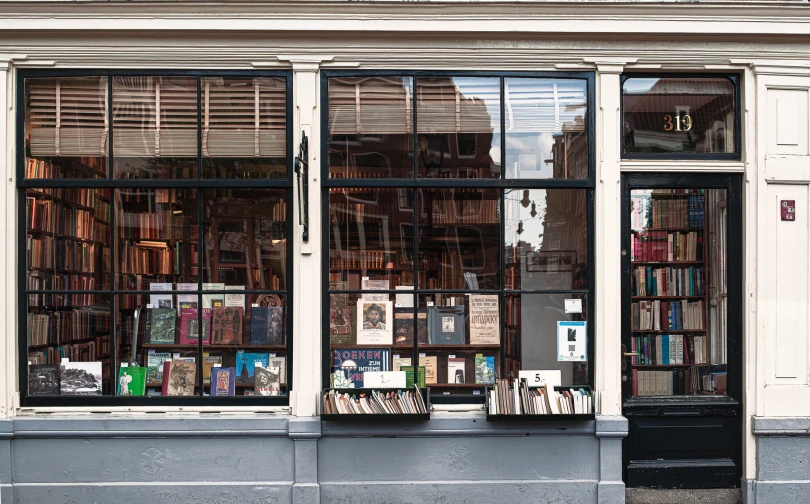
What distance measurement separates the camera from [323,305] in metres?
6.77

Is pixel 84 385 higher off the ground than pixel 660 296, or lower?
lower

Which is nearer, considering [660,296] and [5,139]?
[5,139]

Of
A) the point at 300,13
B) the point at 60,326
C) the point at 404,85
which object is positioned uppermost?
the point at 300,13

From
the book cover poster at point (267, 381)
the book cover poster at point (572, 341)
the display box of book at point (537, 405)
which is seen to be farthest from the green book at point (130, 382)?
the book cover poster at point (572, 341)

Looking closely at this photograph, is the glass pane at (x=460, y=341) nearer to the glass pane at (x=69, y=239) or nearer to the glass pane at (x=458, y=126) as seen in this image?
the glass pane at (x=458, y=126)

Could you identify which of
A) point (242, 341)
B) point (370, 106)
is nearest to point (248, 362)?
point (242, 341)

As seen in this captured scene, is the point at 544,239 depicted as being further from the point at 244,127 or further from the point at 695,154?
the point at 244,127

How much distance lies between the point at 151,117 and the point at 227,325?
2.15m

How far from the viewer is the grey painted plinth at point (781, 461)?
666 centimetres

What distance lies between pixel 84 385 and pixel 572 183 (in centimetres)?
512

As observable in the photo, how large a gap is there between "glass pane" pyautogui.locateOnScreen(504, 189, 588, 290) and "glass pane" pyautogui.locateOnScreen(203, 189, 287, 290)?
2.24 metres

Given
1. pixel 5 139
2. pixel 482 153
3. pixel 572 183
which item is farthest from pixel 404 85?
pixel 5 139

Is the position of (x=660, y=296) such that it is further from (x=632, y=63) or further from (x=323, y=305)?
(x=323, y=305)

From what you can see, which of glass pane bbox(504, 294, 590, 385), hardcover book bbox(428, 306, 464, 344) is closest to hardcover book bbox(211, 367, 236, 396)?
hardcover book bbox(428, 306, 464, 344)
